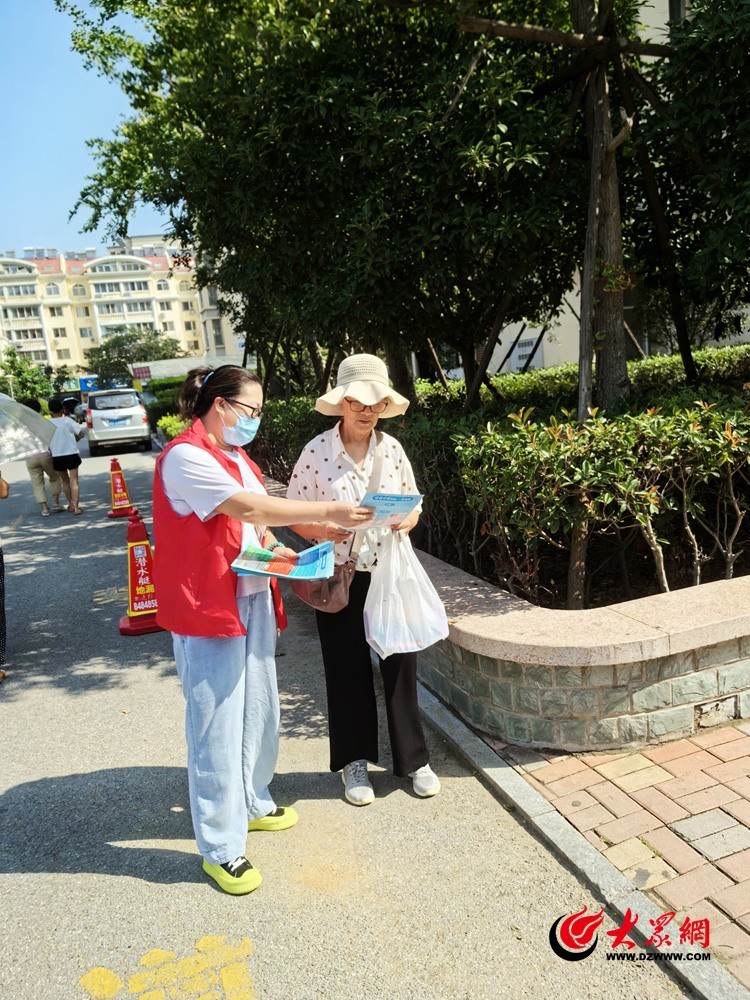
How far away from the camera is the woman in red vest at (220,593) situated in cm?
280

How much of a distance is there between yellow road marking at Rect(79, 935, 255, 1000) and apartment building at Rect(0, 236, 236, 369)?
357ft

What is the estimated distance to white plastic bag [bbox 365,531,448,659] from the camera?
10.9 feet

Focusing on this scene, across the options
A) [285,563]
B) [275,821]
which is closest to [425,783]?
[275,821]

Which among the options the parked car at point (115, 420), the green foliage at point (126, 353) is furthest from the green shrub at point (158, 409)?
the green foliage at point (126, 353)

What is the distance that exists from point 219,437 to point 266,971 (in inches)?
70.7

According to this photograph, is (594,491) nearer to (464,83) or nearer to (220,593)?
(220,593)

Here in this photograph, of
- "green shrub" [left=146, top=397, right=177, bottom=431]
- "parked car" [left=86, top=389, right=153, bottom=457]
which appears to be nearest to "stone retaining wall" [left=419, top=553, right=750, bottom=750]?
"parked car" [left=86, top=389, right=153, bottom=457]

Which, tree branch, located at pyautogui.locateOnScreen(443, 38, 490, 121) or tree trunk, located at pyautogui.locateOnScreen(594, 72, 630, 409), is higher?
tree branch, located at pyautogui.locateOnScreen(443, 38, 490, 121)

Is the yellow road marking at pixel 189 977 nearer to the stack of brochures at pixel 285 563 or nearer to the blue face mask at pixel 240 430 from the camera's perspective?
the stack of brochures at pixel 285 563

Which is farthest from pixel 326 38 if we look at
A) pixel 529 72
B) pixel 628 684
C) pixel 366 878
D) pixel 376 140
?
pixel 366 878

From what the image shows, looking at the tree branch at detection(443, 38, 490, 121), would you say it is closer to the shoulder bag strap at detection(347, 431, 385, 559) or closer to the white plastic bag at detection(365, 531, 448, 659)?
the shoulder bag strap at detection(347, 431, 385, 559)

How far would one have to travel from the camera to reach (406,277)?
6.02m

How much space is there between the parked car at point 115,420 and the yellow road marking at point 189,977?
2108 centimetres

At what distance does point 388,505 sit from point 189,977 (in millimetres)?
1691
